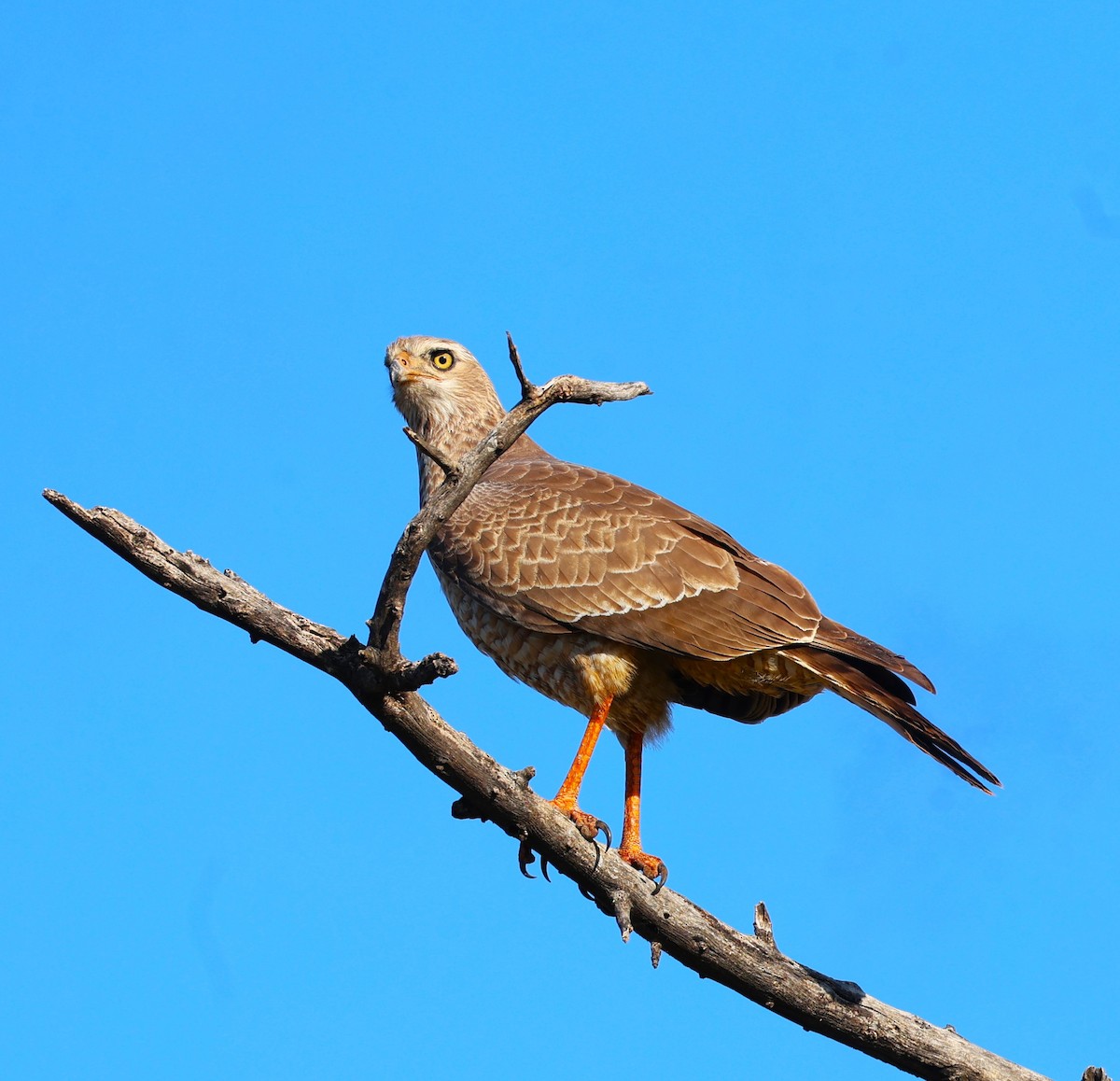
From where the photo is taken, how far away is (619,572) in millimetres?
7188

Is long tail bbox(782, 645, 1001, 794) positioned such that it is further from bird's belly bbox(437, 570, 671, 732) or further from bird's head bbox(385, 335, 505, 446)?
bird's head bbox(385, 335, 505, 446)

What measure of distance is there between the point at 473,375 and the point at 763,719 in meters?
3.20

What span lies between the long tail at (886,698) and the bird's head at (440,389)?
3.10 m

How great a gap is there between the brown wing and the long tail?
0.52 ft

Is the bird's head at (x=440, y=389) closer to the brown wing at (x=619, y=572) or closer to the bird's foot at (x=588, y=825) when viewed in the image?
the brown wing at (x=619, y=572)

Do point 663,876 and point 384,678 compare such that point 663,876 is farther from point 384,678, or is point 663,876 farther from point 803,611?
point 384,678

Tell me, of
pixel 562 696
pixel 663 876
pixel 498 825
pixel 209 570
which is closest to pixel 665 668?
pixel 562 696

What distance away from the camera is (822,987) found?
20.8ft

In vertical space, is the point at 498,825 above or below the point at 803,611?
below

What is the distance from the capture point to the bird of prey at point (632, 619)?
272 inches

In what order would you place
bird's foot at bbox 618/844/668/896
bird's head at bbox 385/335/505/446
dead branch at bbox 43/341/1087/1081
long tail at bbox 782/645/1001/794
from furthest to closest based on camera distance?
bird's head at bbox 385/335/505/446
bird's foot at bbox 618/844/668/896
long tail at bbox 782/645/1001/794
dead branch at bbox 43/341/1087/1081

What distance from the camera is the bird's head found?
904 centimetres

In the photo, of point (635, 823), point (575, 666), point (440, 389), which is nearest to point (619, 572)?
point (575, 666)

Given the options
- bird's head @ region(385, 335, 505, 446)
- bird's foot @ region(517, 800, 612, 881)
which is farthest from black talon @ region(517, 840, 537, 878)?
bird's head @ region(385, 335, 505, 446)
